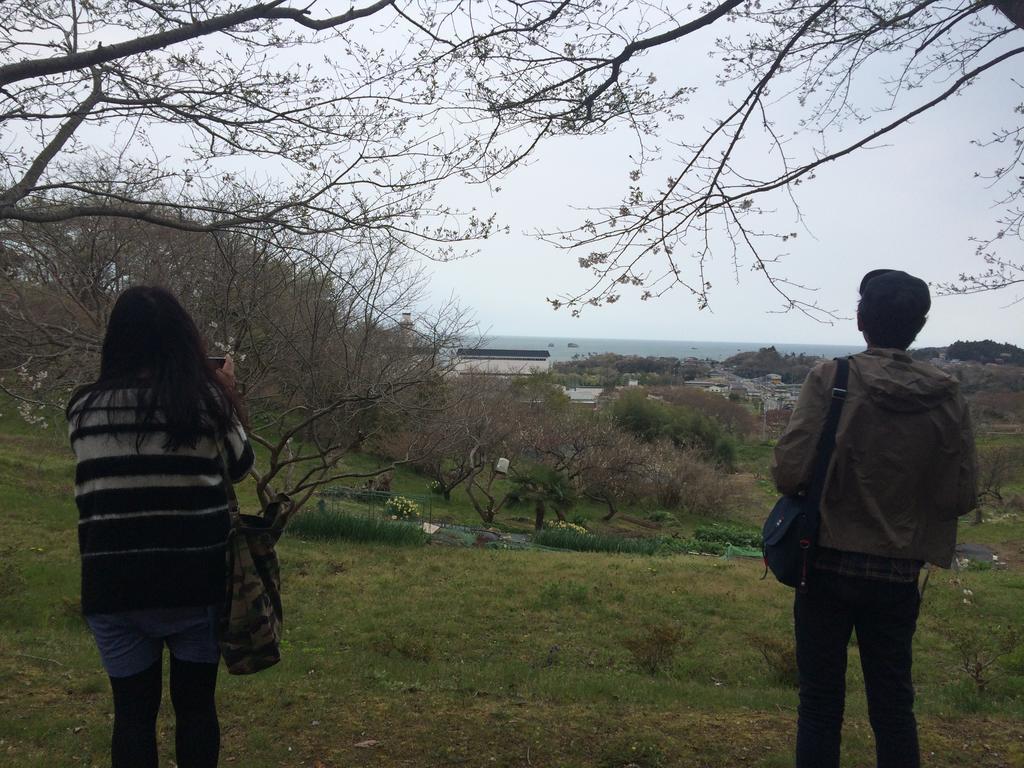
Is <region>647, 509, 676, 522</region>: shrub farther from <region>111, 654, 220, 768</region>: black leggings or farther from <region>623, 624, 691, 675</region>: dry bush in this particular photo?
<region>111, 654, 220, 768</region>: black leggings

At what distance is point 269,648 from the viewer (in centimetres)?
191

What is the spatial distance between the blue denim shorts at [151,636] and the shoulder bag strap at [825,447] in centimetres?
150

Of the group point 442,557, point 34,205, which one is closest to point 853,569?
point 34,205

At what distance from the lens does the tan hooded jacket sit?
1885 millimetres

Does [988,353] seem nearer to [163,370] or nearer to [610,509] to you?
[610,509]

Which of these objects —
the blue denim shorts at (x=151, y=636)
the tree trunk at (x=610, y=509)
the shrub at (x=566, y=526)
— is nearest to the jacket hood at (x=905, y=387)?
the blue denim shorts at (x=151, y=636)

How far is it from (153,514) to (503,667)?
3.63 m

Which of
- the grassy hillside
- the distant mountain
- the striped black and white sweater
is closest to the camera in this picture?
the striped black and white sweater

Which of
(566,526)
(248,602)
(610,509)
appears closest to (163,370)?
(248,602)

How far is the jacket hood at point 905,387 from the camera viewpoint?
1892 mm

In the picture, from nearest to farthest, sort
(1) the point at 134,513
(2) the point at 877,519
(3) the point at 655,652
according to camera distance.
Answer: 1. (1) the point at 134,513
2. (2) the point at 877,519
3. (3) the point at 655,652

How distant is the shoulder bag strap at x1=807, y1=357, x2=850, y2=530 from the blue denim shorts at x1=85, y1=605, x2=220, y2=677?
1.50 meters

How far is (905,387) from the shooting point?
1.89 metres

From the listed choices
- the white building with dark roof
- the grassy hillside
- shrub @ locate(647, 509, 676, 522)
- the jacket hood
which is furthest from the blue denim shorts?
shrub @ locate(647, 509, 676, 522)
